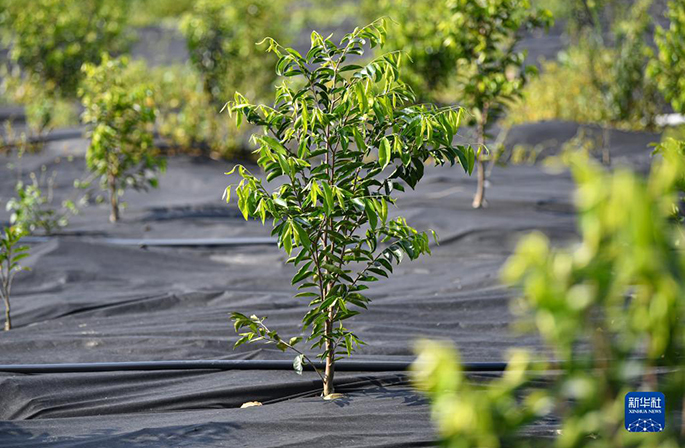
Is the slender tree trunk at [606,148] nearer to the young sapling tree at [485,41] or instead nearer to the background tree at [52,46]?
the young sapling tree at [485,41]

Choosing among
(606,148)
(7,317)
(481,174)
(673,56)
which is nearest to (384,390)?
(7,317)

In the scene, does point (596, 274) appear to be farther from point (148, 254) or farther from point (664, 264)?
point (148, 254)

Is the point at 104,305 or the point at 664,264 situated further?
the point at 104,305

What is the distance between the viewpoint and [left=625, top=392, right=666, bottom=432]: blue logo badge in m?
2.23

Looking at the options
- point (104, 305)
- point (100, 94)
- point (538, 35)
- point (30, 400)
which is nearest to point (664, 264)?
point (30, 400)

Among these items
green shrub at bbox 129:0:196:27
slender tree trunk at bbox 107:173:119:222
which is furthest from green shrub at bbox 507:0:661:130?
green shrub at bbox 129:0:196:27

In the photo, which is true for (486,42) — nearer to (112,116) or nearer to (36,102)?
(112,116)

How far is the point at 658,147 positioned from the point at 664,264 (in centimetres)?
215

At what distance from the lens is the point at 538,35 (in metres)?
16.4

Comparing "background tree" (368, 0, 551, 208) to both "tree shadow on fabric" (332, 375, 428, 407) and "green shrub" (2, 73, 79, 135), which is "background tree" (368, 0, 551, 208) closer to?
"tree shadow on fabric" (332, 375, 428, 407)

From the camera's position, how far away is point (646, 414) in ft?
7.41

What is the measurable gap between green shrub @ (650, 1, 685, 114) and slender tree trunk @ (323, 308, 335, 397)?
3005 millimetres

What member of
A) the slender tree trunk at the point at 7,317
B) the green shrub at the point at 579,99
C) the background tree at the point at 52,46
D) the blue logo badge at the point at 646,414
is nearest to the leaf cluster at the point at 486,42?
the green shrub at the point at 579,99

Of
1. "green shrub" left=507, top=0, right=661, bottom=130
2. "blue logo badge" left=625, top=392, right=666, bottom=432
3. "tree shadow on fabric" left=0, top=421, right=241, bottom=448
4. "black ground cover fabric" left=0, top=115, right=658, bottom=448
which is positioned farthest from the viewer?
"green shrub" left=507, top=0, right=661, bottom=130
